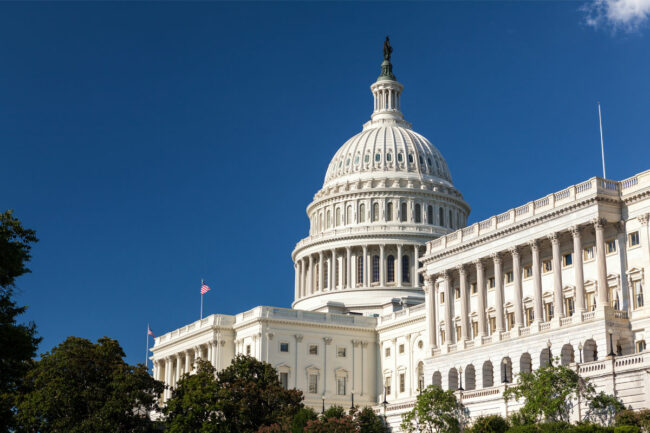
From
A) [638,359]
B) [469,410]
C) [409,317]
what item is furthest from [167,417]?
[409,317]

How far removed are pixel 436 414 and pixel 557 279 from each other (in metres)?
17.2

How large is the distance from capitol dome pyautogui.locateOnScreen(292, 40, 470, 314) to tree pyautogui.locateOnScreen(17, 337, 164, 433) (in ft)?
208

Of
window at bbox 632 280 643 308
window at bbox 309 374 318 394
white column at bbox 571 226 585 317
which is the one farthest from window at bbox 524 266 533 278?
window at bbox 309 374 318 394

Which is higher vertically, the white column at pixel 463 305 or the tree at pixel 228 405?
the white column at pixel 463 305

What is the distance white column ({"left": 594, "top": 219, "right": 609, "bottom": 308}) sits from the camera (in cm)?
8419

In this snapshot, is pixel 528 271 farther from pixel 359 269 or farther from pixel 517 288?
pixel 359 269

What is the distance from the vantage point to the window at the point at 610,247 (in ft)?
283

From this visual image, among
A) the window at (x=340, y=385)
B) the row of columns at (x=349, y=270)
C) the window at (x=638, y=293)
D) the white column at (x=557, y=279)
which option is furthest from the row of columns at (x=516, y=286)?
the row of columns at (x=349, y=270)

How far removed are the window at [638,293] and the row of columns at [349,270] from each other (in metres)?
65.9

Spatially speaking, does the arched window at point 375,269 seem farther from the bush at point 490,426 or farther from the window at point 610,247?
the bush at point 490,426

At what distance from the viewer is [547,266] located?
304ft

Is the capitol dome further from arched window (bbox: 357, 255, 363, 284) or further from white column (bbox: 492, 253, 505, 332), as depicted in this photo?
white column (bbox: 492, 253, 505, 332)

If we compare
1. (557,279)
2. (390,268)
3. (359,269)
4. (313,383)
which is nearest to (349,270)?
(359,269)

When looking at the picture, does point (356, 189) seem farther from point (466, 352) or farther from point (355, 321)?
point (466, 352)
